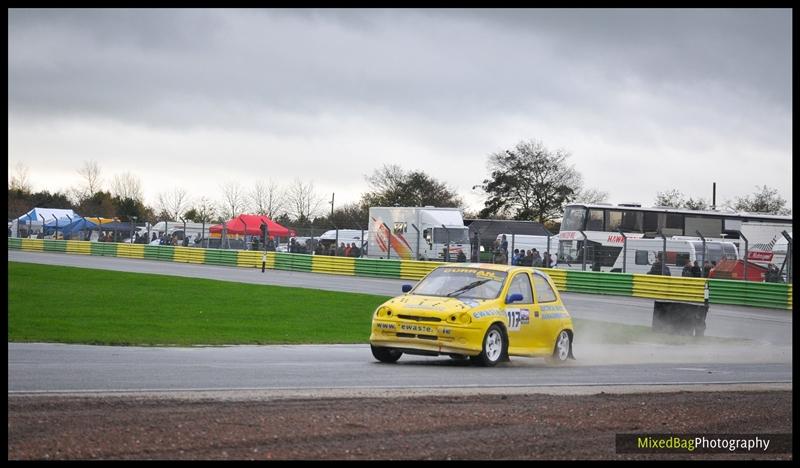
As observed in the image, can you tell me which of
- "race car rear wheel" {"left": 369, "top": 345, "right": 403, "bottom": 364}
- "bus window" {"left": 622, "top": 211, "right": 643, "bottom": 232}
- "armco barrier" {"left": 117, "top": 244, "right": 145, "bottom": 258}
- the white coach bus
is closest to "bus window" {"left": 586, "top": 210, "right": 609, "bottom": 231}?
the white coach bus

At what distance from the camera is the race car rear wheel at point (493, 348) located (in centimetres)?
1401

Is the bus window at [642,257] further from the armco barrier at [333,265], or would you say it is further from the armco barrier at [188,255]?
the armco barrier at [188,255]

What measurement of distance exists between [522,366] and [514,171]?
242 feet

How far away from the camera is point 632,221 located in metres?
49.9

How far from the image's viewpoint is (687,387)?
41.4 feet

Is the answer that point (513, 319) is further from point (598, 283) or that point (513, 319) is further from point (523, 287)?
point (598, 283)

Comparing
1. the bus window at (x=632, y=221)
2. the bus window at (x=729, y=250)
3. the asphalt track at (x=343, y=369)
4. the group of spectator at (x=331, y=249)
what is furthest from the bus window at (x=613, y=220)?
the asphalt track at (x=343, y=369)

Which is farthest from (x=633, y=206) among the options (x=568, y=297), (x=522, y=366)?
(x=522, y=366)

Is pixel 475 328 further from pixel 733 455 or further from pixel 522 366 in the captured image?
pixel 733 455

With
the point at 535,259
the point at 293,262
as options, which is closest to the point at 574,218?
the point at 535,259

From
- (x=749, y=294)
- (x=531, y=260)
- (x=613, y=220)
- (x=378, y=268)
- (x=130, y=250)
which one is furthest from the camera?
(x=130, y=250)

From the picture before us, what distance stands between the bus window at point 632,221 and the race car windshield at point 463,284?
35853 millimetres

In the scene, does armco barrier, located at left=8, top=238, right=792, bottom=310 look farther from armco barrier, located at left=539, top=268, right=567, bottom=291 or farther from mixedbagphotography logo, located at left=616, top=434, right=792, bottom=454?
mixedbagphotography logo, located at left=616, top=434, right=792, bottom=454

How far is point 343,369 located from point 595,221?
3797cm
